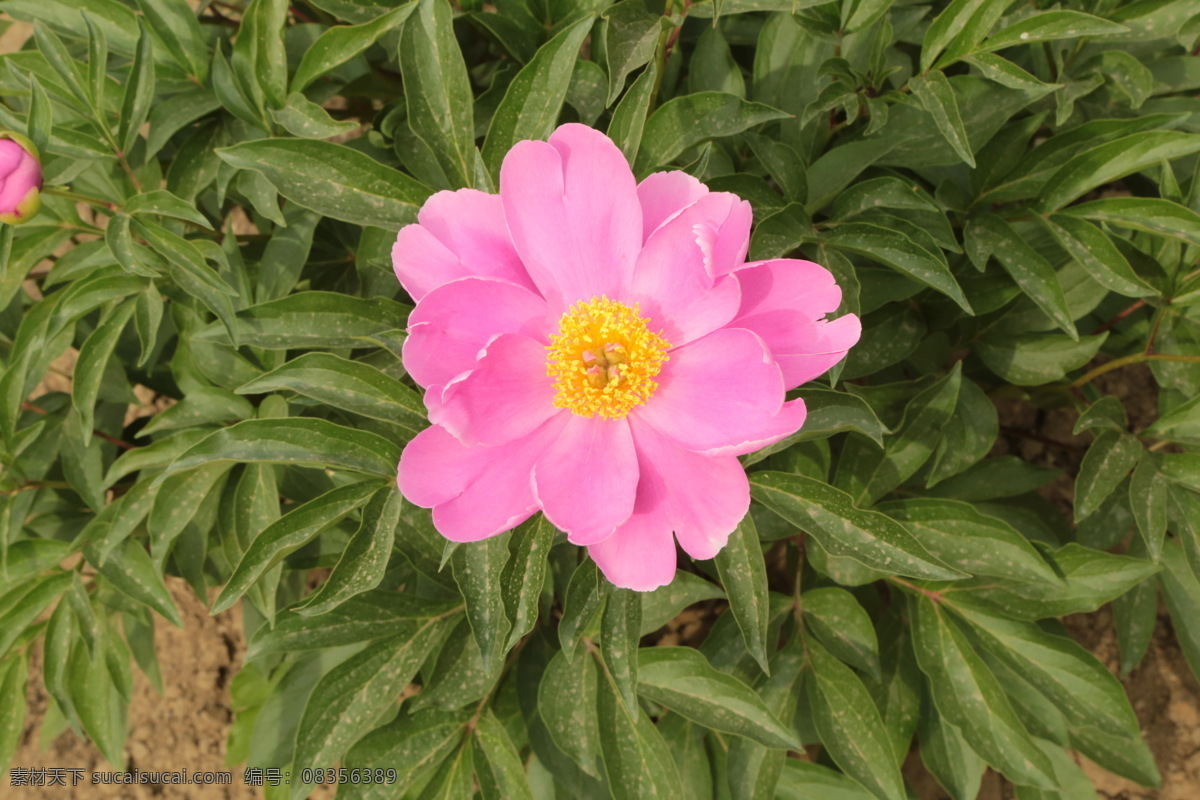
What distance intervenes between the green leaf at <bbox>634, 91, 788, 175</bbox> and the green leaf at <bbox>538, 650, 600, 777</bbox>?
2.73ft

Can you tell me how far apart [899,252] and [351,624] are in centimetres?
103

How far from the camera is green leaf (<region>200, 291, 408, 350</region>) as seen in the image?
127 centimetres

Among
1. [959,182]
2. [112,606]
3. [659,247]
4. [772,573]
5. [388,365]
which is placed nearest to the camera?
[659,247]

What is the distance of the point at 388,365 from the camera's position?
4.55ft

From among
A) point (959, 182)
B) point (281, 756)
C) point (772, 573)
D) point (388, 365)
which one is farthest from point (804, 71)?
point (281, 756)

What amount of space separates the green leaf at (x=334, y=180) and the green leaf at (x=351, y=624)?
610 millimetres

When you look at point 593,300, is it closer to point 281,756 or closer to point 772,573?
point 281,756

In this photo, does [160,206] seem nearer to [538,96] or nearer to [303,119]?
[303,119]

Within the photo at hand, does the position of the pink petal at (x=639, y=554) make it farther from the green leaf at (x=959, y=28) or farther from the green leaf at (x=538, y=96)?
the green leaf at (x=959, y=28)

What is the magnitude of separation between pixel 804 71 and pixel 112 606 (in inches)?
68.2

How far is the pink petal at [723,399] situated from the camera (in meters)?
0.99

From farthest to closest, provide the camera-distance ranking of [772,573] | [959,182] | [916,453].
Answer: [772,573], [959,182], [916,453]

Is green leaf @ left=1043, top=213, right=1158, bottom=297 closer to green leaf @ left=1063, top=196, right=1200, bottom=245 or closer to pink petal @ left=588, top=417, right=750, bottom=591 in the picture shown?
green leaf @ left=1063, top=196, right=1200, bottom=245

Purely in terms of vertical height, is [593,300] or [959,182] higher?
[593,300]
